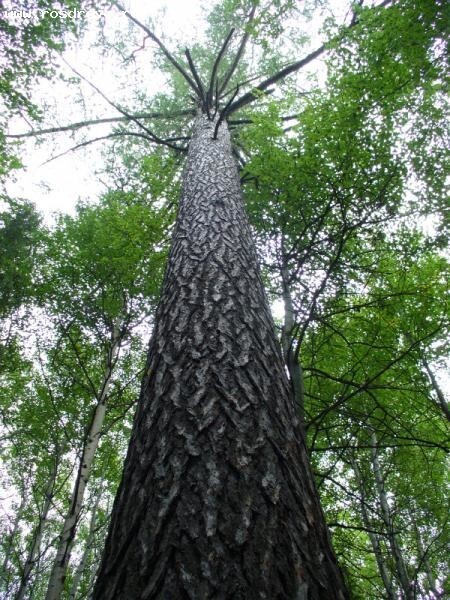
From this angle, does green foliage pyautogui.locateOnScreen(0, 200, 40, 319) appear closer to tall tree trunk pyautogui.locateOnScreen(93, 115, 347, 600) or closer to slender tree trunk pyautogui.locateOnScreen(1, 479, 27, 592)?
slender tree trunk pyautogui.locateOnScreen(1, 479, 27, 592)

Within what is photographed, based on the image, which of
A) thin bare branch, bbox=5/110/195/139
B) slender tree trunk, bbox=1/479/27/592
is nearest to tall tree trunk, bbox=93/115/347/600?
slender tree trunk, bbox=1/479/27/592

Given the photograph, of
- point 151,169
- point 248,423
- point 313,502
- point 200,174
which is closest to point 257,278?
point 248,423

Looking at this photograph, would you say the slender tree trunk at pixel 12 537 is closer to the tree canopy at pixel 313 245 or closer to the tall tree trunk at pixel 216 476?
the tree canopy at pixel 313 245

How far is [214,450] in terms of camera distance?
1.36 meters

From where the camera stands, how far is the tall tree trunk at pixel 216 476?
41.3 inches

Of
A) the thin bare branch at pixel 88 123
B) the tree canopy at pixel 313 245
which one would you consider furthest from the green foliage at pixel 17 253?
the thin bare branch at pixel 88 123

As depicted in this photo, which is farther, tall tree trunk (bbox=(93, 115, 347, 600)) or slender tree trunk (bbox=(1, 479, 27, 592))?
slender tree trunk (bbox=(1, 479, 27, 592))

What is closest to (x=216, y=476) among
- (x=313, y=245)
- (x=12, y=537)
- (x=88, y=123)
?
(x=313, y=245)

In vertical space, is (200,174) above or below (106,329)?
above

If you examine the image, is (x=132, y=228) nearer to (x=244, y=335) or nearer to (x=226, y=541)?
(x=244, y=335)

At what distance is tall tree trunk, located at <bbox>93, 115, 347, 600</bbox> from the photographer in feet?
3.44

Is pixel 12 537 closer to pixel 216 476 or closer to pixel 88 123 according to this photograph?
pixel 216 476

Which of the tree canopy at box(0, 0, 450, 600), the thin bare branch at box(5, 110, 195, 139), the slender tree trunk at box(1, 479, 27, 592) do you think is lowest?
the slender tree trunk at box(1, 479, 27, 592)

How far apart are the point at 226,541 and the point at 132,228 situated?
165 inches
